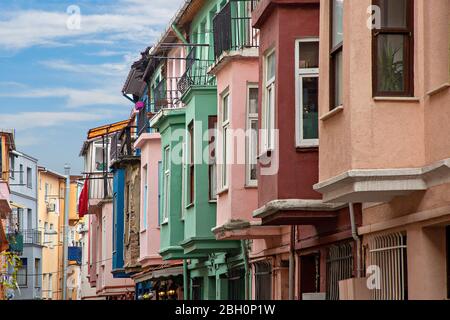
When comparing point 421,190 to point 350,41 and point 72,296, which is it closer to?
point 350,41

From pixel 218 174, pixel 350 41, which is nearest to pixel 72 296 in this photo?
pixel 218 174

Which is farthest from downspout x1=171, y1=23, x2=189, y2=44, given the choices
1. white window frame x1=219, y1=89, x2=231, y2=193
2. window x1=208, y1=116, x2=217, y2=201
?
white window frame x1=219, y1=89, x2=231, y2=193

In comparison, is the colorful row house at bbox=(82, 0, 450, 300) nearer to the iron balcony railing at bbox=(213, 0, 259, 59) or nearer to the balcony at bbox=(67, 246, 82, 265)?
the iron balcony railing at bbox=(213, 0, 259, 59)

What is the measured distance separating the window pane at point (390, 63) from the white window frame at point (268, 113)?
4.62 meters

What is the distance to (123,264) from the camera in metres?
45.5

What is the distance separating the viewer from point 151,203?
37.2 metres

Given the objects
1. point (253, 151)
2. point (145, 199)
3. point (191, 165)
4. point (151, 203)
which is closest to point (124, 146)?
point (145, 199)

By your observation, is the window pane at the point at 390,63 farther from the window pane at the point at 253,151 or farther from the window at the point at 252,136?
the window pane at the point at 253,151

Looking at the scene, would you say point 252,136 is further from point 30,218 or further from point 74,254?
point 74,254

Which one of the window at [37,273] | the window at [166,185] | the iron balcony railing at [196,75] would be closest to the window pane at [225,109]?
the iron balcony railing at [196,75]

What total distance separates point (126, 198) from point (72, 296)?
48853 millimetres

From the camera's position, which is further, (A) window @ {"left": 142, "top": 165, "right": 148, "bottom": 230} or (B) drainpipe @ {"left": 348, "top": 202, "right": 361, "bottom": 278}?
(A) window @ {"left": 142, "top": 165, "right": 148, "bottom": 230}

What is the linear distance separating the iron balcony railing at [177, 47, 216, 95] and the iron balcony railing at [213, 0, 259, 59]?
327 centimetres

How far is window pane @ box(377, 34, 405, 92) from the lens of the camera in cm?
1563
